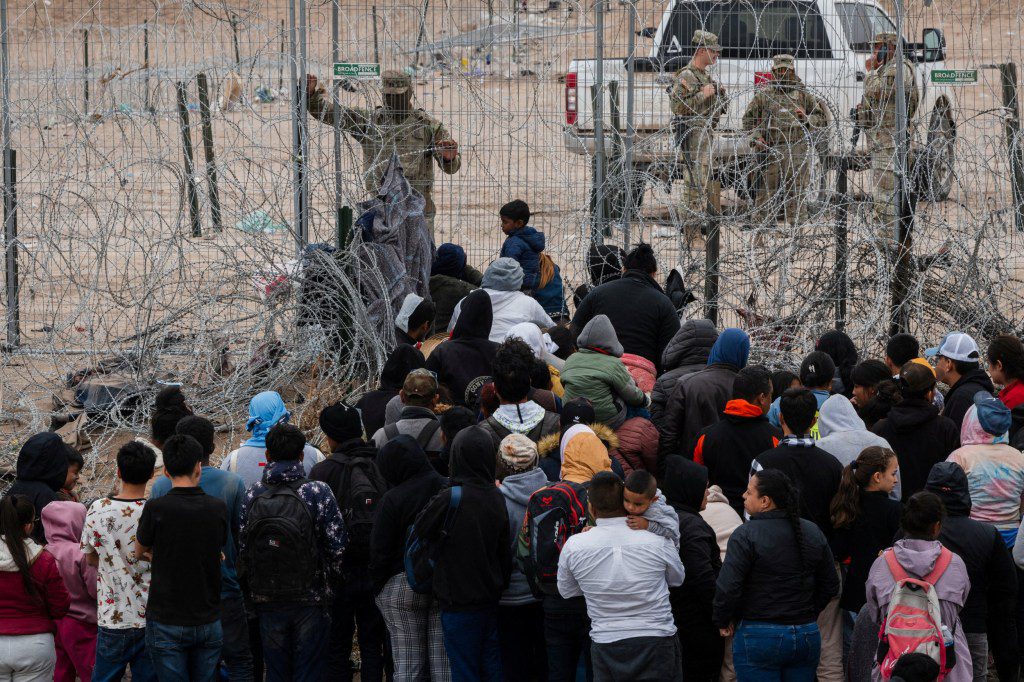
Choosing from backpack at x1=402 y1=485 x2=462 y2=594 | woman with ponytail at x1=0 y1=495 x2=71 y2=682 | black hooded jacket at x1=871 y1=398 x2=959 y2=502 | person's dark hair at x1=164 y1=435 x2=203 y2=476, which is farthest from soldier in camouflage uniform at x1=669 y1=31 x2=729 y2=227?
woman with ponytail at x1=0 y1=495 x2=71 y2=682

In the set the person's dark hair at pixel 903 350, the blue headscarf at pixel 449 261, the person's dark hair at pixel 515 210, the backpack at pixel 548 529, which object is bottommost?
the backpack at pixel 548 529

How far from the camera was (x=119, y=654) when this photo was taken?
4.98m

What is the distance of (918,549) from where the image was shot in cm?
464

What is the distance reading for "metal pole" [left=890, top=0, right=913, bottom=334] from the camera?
344 inches

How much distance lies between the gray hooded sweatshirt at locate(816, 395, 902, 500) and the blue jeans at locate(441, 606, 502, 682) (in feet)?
5.53

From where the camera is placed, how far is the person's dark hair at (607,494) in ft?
15.1

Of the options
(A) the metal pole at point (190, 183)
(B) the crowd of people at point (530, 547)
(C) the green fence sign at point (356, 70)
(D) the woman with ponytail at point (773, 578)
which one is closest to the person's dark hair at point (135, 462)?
(B) the crowd of people at point (530, 547)

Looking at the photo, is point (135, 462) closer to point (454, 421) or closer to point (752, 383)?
point (454, 421)

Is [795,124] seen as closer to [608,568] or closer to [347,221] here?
[347,221]

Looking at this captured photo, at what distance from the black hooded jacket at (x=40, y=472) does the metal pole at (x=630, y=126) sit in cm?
500

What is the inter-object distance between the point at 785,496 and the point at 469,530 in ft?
4.21

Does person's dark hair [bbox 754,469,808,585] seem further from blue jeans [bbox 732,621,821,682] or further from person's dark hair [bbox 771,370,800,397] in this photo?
person's dark hair [bbox 771,370,800,397]

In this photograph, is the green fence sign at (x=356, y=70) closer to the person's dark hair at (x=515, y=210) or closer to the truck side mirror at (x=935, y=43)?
the person's dark hair at (x=515, y=210)

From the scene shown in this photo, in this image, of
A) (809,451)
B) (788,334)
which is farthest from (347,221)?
(809,451)
